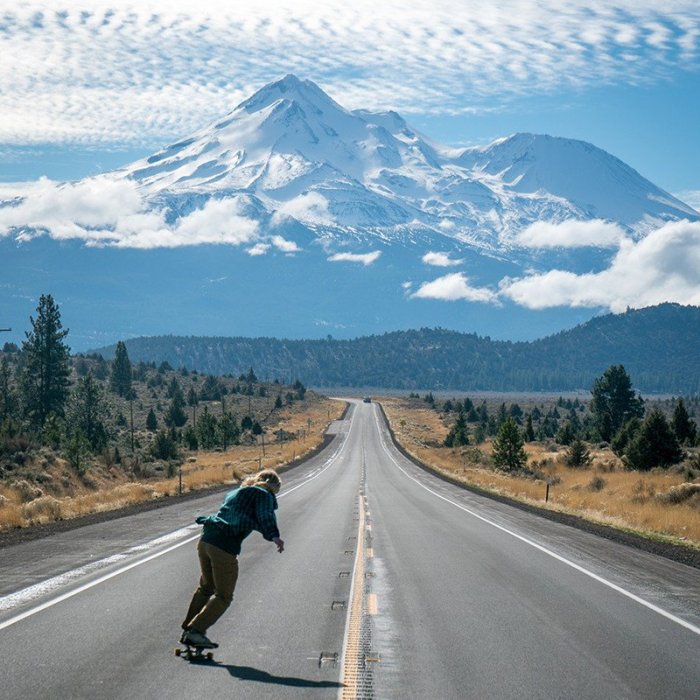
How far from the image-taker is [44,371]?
2906 inches

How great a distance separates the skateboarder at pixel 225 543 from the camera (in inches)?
357

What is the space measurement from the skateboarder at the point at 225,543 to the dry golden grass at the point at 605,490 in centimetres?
1419

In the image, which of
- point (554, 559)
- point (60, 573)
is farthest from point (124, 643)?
point (554, 559)

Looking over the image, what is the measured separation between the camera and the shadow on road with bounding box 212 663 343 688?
8.10 m

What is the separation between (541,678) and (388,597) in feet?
14.2

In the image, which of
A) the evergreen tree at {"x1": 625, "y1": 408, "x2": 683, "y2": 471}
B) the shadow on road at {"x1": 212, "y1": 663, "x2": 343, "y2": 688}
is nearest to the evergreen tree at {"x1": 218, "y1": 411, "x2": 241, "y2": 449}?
the evergreen tree at {"x1": 625, "y1": 408, "x2": 683, "y2": 471}

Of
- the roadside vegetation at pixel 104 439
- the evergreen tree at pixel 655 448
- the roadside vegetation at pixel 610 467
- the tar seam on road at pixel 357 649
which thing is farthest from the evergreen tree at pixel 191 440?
the tar seam on road at pixel 357 649

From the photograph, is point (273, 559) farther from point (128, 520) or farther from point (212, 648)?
point (128, 520)

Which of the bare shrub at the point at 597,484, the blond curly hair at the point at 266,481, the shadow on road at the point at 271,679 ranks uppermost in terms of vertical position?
the blond curly hair at the point at 266,481

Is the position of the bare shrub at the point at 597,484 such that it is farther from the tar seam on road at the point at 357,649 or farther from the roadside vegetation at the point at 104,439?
the tar seam on road at the point at 357,649

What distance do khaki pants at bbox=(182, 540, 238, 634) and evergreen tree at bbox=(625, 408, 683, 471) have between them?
128 feet

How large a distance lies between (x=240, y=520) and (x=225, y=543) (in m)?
0.26

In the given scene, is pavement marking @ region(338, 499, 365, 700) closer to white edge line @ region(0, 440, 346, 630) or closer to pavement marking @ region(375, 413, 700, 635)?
white edge line @ region(0, 440, 346, 630)

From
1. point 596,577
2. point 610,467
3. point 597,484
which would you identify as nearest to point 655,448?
point 610,467
